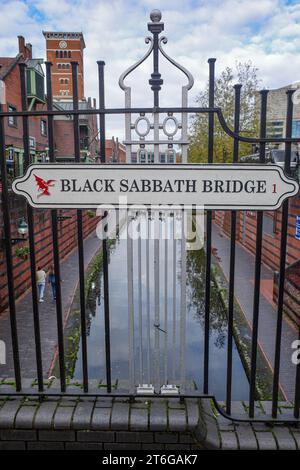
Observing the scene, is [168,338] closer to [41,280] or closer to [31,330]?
[31,330]

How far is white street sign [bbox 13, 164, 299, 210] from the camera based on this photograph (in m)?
2.44

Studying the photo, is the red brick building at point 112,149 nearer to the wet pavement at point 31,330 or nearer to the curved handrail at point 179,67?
the wet pavement at point 31,330

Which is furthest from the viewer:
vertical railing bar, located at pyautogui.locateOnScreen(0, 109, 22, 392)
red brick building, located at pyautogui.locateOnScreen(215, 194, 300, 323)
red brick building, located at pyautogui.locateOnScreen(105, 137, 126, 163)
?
red brick building, located at pyautogui.locateOnScreen(105, 137, 126, 163)

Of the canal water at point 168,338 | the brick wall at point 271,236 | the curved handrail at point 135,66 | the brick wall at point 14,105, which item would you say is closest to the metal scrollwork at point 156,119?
the curved handrail at point 135,66

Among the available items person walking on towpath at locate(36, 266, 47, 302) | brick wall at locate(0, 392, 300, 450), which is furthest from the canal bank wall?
person walking on towpath at locate(36, 266, 47, 302)

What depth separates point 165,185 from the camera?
8.07 ft

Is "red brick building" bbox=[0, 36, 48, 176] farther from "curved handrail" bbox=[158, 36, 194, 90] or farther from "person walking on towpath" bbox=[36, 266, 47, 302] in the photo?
"curved handrail" bbox=[158, 36, 194, 90]

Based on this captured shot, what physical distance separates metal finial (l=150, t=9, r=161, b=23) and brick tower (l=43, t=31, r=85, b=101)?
55927 millimetres

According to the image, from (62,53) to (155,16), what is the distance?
60794 mm

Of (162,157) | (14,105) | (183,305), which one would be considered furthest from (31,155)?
(183,305)

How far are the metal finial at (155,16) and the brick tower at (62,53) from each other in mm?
55927

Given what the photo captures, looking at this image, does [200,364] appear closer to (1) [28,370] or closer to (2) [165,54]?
(1) [28,370]

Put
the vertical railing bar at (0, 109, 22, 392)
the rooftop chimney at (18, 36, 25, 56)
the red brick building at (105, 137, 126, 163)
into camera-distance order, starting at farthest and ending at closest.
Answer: the rooftop chimney at (18, 36, 25, 56) < the red brick building at (105, 137, 126, 163) < the vertical railing bar at (0, 109, 22, 392)

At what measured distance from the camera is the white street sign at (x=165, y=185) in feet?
8.01
